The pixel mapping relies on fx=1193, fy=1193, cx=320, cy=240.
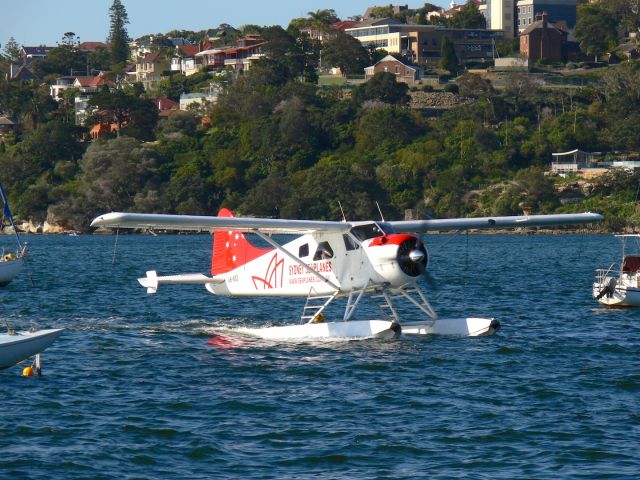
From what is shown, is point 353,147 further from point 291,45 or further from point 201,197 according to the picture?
point 291,45

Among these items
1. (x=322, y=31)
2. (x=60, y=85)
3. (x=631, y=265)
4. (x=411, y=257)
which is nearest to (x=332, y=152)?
(x=322, y=31)

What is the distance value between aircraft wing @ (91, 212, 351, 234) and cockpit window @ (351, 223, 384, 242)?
0.83ft

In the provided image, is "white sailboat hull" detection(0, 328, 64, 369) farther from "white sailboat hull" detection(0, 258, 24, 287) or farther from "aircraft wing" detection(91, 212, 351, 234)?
"white sailboat hull" detection(0, 258, 24, 287)

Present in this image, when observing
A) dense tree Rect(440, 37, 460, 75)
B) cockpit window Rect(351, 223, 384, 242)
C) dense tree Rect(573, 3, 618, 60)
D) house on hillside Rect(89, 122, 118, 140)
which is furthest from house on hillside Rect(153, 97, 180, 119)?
cockpit window Rect(351, 223, 384, 242)

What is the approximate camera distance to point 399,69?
154 meters

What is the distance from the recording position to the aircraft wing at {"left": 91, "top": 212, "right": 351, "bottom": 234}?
2448cm

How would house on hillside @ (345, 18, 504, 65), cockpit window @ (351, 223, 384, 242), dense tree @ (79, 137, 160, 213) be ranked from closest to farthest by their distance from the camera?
cockpit window @ (351, 223, 384, 242), dense tree @ (79, 137, 160, 213), house on hillside @ (345, 18, 504, 65)

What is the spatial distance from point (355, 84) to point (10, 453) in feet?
452

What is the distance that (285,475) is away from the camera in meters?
16.1

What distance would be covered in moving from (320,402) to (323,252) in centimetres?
737

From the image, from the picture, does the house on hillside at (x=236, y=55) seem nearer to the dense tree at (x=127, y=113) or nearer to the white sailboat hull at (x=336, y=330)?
the dense tree at (x=127, y=113)

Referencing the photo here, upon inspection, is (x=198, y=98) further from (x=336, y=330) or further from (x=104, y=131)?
(x=336, y=330)

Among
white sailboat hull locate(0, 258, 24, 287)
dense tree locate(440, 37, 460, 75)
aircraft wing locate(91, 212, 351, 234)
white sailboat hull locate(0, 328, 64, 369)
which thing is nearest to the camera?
white sailboat hull locate(0, 328, 64, 369)

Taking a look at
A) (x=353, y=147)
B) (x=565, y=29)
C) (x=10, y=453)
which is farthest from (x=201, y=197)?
(x=10, y=453)
